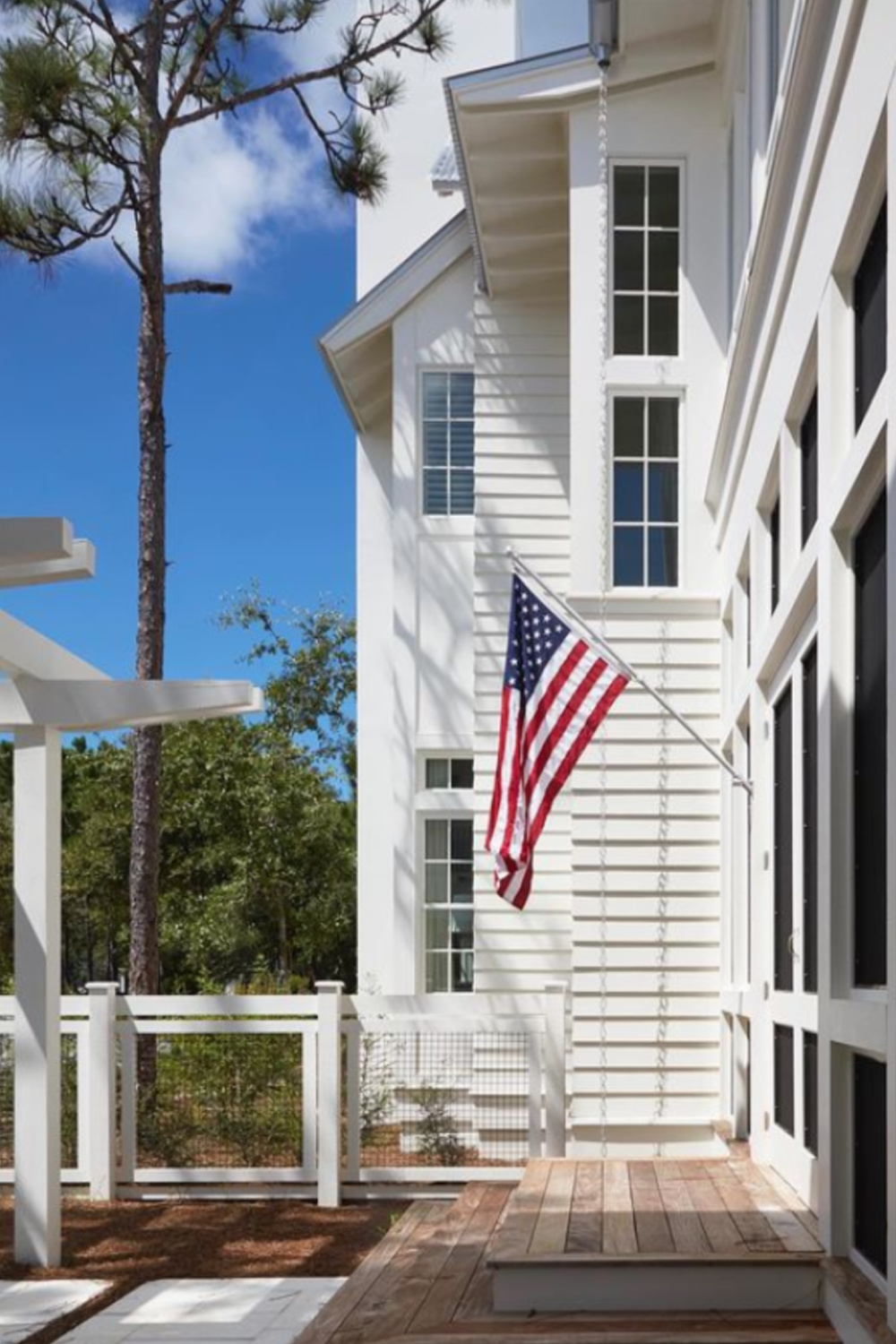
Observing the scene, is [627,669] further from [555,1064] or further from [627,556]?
[555,1064]

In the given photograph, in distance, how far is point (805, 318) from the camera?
579 cm

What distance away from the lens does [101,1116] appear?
10.2 m

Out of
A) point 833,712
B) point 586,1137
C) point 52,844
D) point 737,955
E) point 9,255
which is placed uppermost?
point 9,255

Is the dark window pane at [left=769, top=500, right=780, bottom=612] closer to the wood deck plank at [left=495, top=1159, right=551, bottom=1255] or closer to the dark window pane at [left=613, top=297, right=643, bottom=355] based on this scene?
the wood deck plank at [left=495, top=1159, right=551, bottom=1255]

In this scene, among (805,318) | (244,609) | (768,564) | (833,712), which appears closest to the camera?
(833,712)

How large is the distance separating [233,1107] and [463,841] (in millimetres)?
3636

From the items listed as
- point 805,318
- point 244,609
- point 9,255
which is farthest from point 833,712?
point 244,609

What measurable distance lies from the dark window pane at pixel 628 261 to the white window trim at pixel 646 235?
28 mm

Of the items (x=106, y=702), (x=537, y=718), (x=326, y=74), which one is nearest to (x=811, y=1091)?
(x=537, y=718)

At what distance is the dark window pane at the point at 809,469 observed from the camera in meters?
6.04

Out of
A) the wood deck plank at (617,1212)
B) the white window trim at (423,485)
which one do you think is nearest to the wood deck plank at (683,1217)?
the wood deck plank at (617,1212)

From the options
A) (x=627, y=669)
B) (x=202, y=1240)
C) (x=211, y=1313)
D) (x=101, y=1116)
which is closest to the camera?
(x=211, y=1313)

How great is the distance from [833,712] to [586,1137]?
5.81m

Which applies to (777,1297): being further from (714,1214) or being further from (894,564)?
(894,564)
